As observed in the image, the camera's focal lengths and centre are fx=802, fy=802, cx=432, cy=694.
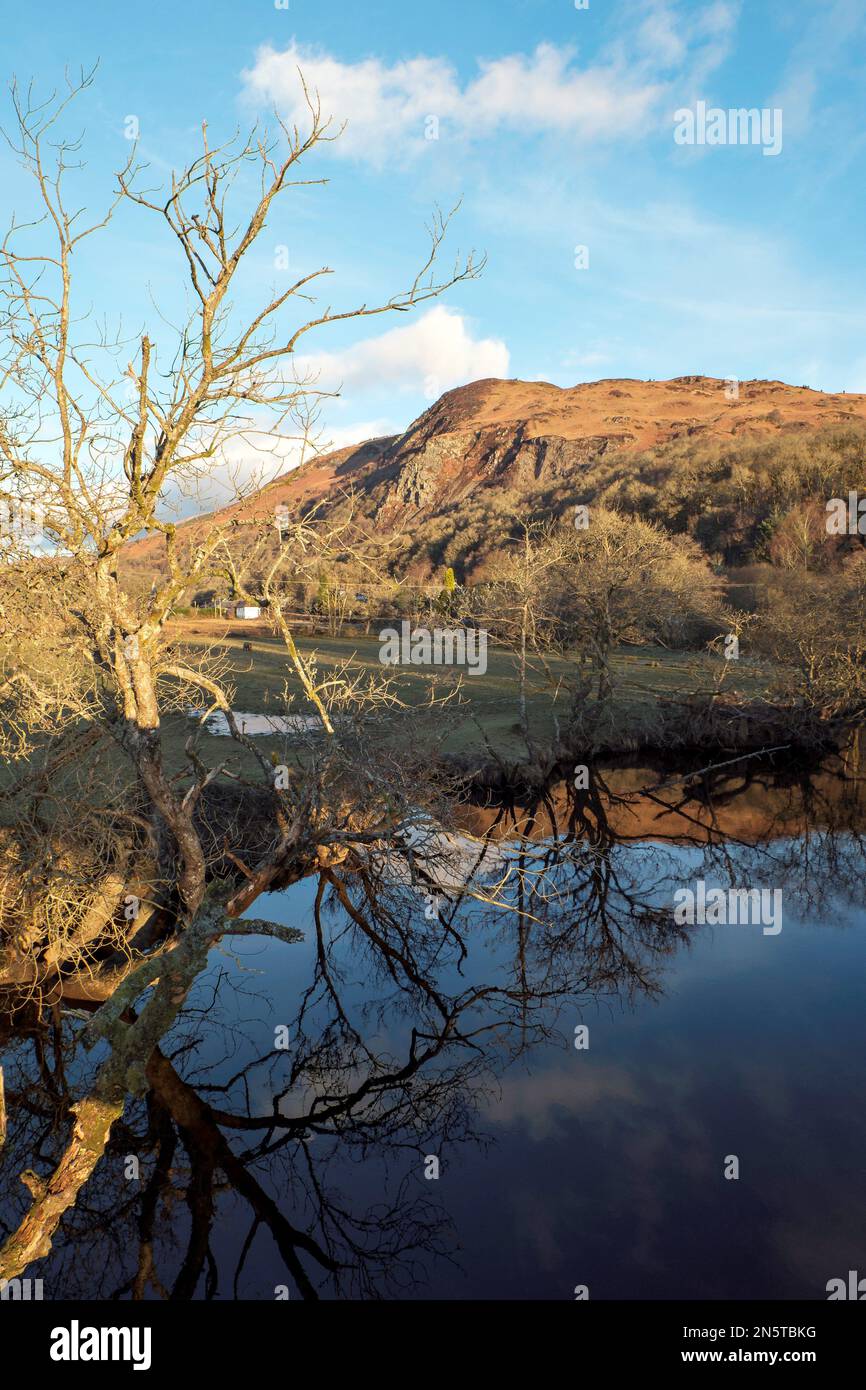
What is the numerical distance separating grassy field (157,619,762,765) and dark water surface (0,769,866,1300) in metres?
7.50

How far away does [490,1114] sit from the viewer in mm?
8625

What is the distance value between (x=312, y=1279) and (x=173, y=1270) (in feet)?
3.76

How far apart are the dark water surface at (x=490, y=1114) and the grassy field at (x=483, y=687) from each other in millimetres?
7502

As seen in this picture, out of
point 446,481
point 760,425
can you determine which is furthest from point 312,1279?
point 446,481

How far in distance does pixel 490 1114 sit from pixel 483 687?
800 inches

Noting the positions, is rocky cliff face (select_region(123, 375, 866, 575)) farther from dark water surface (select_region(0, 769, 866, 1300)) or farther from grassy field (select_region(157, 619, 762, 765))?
dark water surface (select_region(0, 769, 866, 1300))

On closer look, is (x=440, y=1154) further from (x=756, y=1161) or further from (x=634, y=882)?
(x=634, y=882)

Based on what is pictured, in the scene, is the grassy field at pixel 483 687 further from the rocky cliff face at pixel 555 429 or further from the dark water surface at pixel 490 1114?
the rocky cliff face at pixel 555 429

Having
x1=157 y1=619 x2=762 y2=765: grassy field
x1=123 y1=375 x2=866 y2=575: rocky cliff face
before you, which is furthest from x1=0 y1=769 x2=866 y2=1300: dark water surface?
x1=123 y1=375 x2=866 y2=575: rocky cliff face

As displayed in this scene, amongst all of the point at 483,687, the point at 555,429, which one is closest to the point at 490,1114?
the point at 483,687

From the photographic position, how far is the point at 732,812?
744 inches

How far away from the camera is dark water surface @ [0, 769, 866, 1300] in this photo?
21.9 ft

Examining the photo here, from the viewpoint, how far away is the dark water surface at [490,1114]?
666 cm

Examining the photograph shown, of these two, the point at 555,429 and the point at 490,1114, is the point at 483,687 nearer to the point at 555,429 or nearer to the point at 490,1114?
the point at 490,1114
